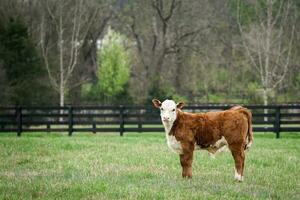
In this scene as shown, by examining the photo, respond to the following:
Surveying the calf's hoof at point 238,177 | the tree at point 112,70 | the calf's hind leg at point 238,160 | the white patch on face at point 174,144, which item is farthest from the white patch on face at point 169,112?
the tree at point 112,70

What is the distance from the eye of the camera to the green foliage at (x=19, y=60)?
3541cm

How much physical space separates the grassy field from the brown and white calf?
19.3 inches

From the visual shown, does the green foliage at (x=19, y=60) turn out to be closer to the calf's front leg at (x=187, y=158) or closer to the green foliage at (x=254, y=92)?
the green foliage at (x=254, y=92)

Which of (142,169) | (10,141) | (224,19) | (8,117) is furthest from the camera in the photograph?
(224,19)

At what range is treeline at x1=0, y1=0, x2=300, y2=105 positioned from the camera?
122 feet

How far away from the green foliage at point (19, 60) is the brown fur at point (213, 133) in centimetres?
2500

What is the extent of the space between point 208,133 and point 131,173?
1839 mm

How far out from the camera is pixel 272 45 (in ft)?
135

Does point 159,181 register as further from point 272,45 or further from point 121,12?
point 121,12

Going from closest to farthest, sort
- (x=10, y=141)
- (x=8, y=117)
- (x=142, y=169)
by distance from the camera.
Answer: (x=142, y=169) < (x=10, y=141) < (x=8, y=117)

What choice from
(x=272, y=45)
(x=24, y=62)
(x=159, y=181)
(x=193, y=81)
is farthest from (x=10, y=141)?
(x=193, y=81)

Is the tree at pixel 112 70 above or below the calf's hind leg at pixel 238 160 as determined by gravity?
above

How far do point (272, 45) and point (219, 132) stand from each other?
31.0m

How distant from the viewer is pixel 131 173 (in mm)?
11836
